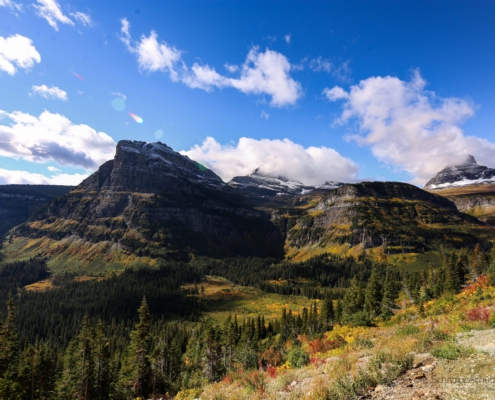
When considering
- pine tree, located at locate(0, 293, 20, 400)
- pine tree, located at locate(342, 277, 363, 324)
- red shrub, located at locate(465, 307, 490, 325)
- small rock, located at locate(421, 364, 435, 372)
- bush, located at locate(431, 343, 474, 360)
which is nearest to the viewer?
small rock, located at locate(421, 364, 435, 372)

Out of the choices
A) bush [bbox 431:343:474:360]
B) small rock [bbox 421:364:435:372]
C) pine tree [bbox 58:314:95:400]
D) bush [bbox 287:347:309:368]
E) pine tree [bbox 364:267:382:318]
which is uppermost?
bush [bbox 431:343:474:360]

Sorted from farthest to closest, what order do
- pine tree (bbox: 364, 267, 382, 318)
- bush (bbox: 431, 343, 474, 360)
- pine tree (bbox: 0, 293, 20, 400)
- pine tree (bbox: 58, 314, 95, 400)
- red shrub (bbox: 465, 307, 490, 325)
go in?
pine tree (bbox: 364, 267, 382, 318), pine tree (bbox: 58, 314, 95, 400), pine tree (bbox: 0, 293, 20, 400), red shrub (bbox: 465, 307, 490, 325), bush (bbox: 431, 343, 474, 360)

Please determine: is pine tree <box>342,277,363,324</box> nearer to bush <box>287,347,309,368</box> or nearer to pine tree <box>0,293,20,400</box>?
bush <box>287,347,309,368</box>

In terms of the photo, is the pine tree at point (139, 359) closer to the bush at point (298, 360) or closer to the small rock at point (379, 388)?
the bush at point (298, 360)

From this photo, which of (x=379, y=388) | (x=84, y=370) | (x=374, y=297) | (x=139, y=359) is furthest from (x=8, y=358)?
(x=374, y=297)

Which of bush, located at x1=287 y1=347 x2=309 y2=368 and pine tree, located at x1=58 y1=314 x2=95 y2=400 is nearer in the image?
bush, located at x1=287 y1=347 x2=309 y2=368

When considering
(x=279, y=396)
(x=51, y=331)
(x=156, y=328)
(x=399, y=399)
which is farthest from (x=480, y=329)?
(x=51, y=331)

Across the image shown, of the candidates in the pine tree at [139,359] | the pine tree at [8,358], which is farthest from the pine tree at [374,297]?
the pine tree at [8,358]

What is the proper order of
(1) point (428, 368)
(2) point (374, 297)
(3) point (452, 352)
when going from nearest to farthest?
(1) point (428, 368)
(3) point (452, 352)
(2) point (374, 297)

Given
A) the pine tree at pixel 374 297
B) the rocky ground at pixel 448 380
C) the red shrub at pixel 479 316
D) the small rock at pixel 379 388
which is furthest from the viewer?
the pine tree at pixel 374 297

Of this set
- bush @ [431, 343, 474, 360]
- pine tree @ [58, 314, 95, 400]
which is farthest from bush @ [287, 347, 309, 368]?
pine tree @ [58, 314, 95, 400]

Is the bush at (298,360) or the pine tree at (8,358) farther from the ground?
the bush at (298,360)

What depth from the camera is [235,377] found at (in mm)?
19438

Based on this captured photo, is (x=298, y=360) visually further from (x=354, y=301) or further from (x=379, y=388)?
(x=354, y=301)
